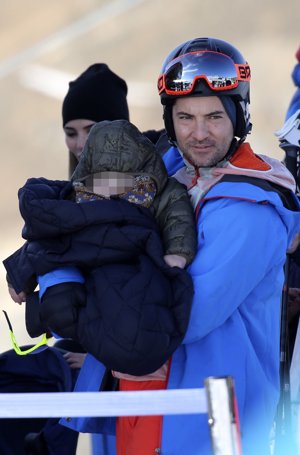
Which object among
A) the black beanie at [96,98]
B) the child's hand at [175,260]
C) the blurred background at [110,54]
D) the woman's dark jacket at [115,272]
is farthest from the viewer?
the blurred background at [110,54]

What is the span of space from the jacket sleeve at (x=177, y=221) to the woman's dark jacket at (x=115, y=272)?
0.15ft

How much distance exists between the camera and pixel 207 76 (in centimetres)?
299

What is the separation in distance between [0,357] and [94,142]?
1267 mm

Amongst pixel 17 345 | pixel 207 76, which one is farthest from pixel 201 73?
pixel 17 345

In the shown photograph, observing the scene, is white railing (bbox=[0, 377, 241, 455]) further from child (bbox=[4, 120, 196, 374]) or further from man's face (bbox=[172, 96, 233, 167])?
man's face (bbox=[172, 96, 233, 167])

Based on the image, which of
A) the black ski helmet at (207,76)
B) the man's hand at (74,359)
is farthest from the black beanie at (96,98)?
the black ski helmet at (207,76)

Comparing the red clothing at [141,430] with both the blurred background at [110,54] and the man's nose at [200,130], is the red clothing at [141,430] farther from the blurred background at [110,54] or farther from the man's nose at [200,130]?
the blurred background at [110,54]

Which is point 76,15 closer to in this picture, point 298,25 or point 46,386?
point 298,25

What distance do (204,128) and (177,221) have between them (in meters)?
0.31

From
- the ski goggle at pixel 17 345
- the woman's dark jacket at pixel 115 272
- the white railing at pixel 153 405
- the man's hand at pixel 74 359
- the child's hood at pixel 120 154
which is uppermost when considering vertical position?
the child's hood at pixel 120 154

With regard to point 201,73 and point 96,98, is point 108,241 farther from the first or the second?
point 96,98

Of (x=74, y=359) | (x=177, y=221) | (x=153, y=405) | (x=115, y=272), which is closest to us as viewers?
(x=153, y=405)

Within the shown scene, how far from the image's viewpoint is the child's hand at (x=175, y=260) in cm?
282

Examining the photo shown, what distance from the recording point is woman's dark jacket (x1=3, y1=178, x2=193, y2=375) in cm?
271
